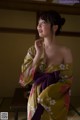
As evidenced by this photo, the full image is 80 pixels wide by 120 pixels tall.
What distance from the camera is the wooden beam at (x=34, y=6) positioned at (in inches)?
123

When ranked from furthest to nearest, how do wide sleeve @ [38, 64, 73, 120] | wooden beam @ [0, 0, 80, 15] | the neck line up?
wooden beam @ [0, 0, 80, 15]
the neck
wide sleeve @ [38, 64, 73, 120]

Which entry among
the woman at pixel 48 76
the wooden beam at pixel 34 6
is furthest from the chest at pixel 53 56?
the wooden beam at pixel 34 6

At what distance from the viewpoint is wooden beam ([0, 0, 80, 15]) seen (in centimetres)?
312

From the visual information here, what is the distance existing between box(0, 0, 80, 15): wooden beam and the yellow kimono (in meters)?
2.17

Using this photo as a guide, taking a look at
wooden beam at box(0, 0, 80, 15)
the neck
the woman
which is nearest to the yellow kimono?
the woman

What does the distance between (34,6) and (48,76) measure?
7.62 feet

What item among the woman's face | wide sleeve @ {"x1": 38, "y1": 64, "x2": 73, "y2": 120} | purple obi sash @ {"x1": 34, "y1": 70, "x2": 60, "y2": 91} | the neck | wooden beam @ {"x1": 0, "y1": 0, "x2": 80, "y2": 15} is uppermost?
wooden beam @ {"x1": 0, "y1": 0, "x2": 80, "y2": 15}

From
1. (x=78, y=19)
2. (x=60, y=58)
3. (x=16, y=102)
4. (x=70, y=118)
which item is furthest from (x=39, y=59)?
(x=78, y=19)

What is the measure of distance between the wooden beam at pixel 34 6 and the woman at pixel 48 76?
2033mm

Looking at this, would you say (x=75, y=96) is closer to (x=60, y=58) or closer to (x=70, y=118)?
(x=70, y=118)

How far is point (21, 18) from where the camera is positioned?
3389 mm

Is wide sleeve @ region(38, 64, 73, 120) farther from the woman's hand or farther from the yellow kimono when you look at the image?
the woman's hand

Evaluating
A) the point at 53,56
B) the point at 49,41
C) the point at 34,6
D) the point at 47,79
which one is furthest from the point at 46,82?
the point at 34,6

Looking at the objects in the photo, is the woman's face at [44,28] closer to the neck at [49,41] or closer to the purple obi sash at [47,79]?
the neck at [49,41]
